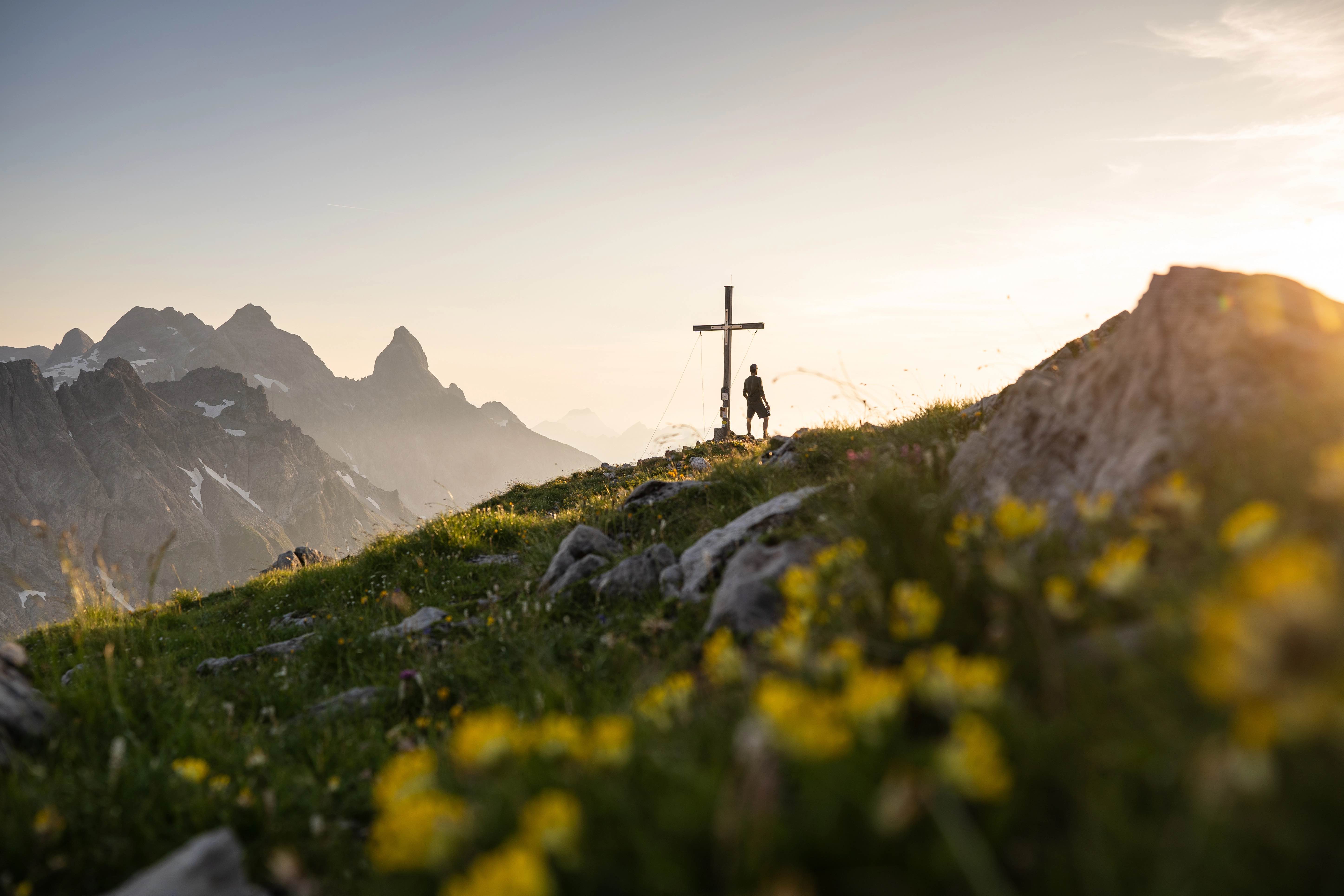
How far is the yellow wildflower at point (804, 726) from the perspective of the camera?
1246mm

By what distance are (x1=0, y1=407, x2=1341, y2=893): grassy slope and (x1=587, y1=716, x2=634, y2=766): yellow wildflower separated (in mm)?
66

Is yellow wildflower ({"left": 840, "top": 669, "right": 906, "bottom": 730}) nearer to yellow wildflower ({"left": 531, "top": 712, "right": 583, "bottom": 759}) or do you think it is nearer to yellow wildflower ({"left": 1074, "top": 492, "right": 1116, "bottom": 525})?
yellow wildflower ({"left": 531, "top": 712, "right": 583, "bottom": 759})

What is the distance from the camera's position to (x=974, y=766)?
1.20m

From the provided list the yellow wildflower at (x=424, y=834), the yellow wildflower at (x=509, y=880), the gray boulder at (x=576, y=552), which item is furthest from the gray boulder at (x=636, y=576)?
the yellow wildflower at (x=509, y=880)

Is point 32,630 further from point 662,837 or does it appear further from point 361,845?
point 662,837

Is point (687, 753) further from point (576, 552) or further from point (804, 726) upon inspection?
point (576, 552)

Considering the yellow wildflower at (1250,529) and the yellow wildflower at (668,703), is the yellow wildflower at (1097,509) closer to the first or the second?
the yellow wildflower at (1250,529)

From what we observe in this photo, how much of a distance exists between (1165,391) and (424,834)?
433 centimetres

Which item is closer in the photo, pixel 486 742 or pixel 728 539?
pixel 486 742

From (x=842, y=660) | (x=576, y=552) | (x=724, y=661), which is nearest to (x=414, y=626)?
(x=576, y=552)

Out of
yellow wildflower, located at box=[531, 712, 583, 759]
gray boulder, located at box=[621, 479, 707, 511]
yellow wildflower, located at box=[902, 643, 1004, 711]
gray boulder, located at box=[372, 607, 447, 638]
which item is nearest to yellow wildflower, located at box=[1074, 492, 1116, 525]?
yellow wildflower, located at box=[902, 643, 1004, 711]

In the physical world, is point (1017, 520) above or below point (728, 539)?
above

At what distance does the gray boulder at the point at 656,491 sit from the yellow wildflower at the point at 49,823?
708cm

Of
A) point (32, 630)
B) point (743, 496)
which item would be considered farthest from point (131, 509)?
point (743, 496)
